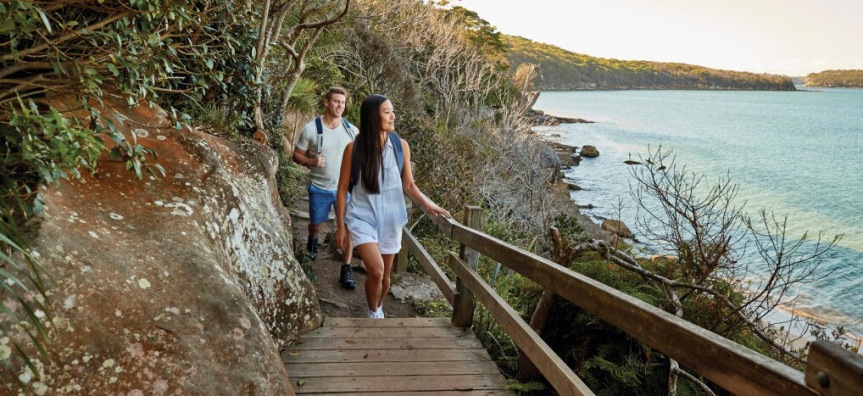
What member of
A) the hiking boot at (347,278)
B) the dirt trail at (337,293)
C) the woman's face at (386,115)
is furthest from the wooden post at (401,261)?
the woman's face at (386,115)

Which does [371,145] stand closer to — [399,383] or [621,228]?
[399,383]

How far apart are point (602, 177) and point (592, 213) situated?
33.9ft

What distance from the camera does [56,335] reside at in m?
1.96

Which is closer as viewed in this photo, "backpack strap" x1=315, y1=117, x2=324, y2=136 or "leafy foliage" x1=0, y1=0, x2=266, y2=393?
"leafy foliage" x1=0, y1=0, x2=266, y2=393

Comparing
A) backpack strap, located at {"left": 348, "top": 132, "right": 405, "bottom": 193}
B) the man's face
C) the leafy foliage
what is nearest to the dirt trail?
the man's face

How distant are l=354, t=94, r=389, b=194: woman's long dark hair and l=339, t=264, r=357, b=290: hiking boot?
79.8 inches

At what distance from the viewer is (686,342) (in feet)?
5.41

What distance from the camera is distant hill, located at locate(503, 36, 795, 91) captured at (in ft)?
396

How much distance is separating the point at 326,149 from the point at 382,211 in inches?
66.7

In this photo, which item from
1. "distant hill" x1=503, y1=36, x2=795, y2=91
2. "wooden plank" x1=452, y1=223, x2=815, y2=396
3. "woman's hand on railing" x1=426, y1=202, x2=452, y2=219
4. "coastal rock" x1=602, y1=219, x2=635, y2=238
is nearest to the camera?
"wooden plank" x1=452, y1=223, x2=815, y2=396

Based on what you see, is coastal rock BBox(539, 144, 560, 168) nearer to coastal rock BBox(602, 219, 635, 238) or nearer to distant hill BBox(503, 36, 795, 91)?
coastal rock BBox(602, 219, 635, 238)

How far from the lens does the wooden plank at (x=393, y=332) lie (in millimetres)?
3887

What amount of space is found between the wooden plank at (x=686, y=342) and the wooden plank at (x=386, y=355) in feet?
3.67

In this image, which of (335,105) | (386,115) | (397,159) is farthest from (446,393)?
(335,105)
